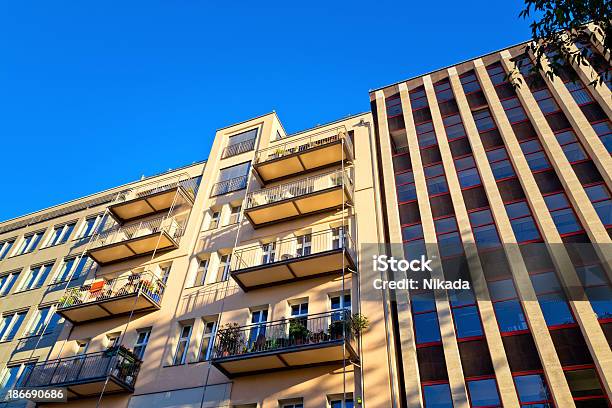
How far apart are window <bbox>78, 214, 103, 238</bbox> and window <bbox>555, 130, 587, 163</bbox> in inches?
928

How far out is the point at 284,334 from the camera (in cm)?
1523

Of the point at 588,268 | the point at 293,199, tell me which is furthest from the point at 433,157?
the point at 588,268

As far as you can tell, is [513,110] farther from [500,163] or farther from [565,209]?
[565,209]

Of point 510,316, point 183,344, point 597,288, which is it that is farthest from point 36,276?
point 597,288

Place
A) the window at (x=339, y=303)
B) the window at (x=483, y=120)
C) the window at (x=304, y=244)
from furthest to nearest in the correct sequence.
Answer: the window at (x=483, y=120), the window at (x=304, y=244), the window at (x=339, y=303)

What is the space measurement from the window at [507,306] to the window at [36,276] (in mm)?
22693

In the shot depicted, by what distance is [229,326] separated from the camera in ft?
52.5

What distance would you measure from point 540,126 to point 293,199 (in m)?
10.5

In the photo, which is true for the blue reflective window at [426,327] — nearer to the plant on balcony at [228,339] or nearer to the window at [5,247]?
the plant on balcony at [228,339]

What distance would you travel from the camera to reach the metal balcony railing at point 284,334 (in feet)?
46.4

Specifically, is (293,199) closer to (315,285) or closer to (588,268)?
(315,285)

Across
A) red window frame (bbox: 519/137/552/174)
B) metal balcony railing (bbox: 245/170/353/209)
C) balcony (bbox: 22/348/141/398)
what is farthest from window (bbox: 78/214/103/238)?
red window frame (bbox: 519/137/552/174)

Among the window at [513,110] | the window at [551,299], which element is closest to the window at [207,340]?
the window at [551,299]

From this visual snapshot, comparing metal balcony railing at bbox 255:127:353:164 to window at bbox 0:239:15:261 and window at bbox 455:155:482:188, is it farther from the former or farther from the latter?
window at bbox 0:239:15:261
